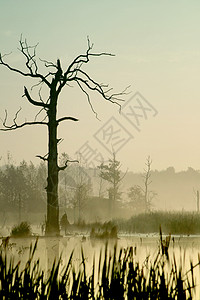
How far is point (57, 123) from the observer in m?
19.0

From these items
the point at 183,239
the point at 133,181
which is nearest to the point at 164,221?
the point at 183,239

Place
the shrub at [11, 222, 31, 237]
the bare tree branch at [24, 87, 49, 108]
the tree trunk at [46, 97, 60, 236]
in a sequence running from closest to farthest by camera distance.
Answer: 1. the shrub at [11, 222, 31, 237]
2. the tree trunk at [46, 97, 60, 236]
3. the bare tree branch at [24, 87, 49, 108]

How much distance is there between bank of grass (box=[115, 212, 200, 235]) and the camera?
1878 cm

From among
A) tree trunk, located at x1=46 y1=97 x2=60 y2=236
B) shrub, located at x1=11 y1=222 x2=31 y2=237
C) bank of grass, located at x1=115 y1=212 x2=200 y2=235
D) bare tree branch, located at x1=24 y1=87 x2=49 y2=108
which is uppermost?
bare tree branch, located at x1=24 y1=87 x2=49 y2=108

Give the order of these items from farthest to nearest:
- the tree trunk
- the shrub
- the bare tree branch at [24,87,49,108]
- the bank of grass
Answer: the bare tree branch at [24,87,49,108] < the tree trunk < the bank of grass < the shrub

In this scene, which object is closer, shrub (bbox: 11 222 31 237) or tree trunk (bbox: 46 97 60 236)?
shrub (bbox: 11 222 31 237)

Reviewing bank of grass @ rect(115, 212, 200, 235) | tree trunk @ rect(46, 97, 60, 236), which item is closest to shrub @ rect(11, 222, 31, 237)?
tree trunk @ rect(46, 97, 60, 236)

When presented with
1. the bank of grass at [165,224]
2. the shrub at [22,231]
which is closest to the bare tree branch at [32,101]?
the shrub at [22,231]

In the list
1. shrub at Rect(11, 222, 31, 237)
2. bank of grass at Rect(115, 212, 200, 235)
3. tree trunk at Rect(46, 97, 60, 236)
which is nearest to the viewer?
shrub at Rect(11, 222, 31, 237)

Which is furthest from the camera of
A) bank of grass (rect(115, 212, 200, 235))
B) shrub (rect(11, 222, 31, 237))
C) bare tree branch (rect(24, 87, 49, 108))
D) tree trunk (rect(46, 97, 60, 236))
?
bare tree branch (rect(24, 87, 49, 108))

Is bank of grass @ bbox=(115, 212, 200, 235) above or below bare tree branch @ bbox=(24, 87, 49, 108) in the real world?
below

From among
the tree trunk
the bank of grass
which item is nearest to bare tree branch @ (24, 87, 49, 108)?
the tree trunk

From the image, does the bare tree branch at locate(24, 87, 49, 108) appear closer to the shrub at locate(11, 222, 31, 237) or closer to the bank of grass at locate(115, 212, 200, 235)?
the shrub at locate(11, 222, 31, 237)

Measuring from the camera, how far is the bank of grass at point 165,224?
740 inches
